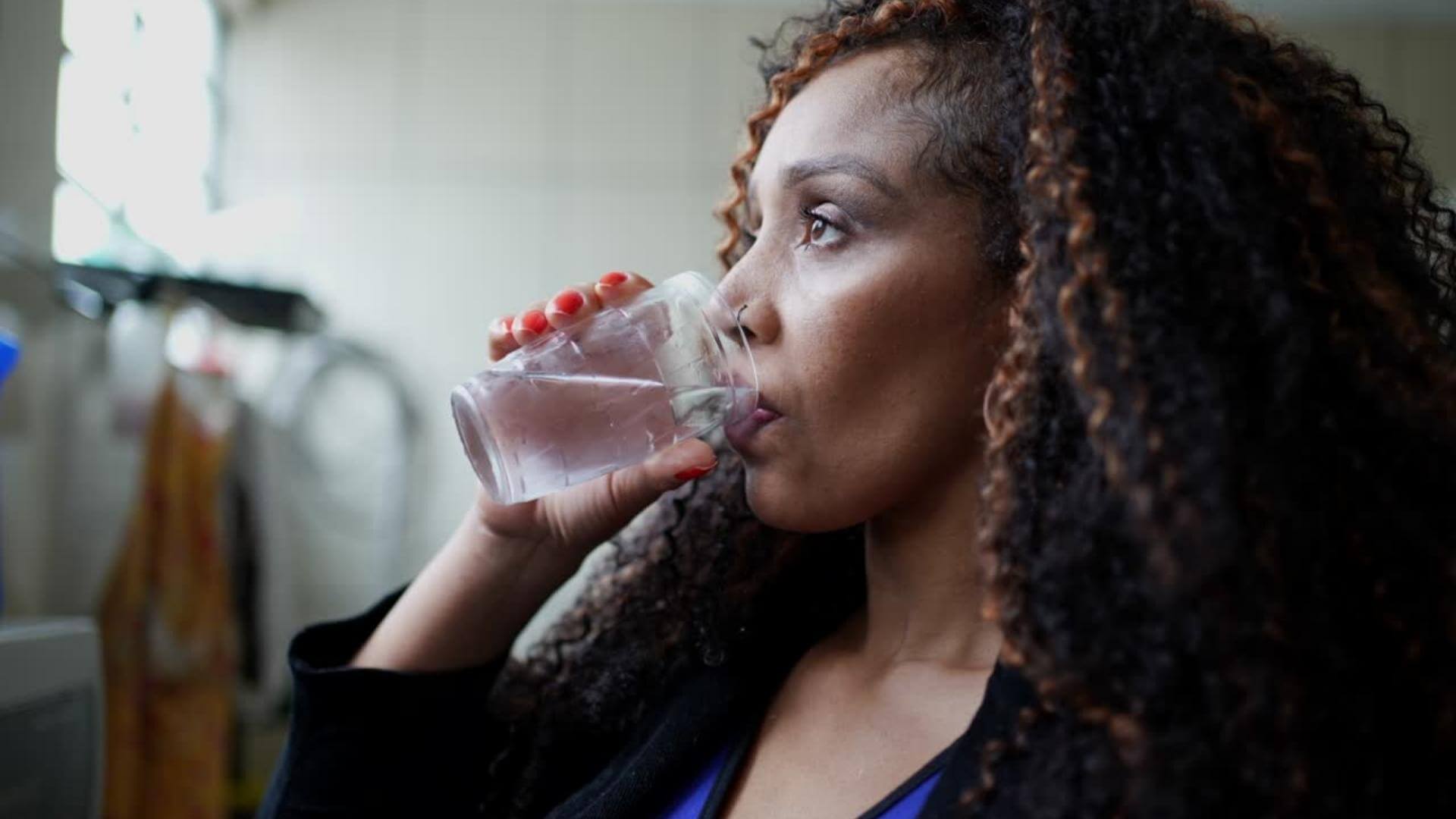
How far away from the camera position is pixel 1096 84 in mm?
711

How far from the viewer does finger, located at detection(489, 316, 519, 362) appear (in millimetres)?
864

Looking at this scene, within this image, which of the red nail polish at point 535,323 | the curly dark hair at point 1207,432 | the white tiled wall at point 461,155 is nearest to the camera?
the curly dark hair at point 1207,432

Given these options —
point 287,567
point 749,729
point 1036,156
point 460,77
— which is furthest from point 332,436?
point 1036,156

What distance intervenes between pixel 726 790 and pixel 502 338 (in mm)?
384

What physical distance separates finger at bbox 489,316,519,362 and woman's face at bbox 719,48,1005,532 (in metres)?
0.17

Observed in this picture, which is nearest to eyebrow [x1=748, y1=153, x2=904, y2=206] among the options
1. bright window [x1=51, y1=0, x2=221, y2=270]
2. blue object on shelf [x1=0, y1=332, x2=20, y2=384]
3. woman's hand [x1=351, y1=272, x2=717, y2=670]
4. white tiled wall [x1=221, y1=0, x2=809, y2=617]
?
woman's hand [x1=351, y1=272, x2=717, y2=670]

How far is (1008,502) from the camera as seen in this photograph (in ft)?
2.26

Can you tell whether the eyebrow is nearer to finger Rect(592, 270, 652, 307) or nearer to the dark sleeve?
finger Rect(592, 270, 652, 307)

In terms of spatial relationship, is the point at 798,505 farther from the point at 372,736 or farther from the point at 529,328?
the point at 372,736

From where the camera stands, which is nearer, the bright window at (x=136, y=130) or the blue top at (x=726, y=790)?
the blue top at (x=726, y=790)

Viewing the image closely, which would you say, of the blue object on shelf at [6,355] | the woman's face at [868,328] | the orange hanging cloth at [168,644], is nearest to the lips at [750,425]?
the woman's face at [868,328]

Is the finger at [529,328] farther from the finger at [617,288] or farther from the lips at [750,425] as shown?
the lips at [750,425]

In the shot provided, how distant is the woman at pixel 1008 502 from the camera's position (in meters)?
0.58

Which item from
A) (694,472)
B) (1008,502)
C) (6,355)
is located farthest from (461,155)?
(1008,502)
